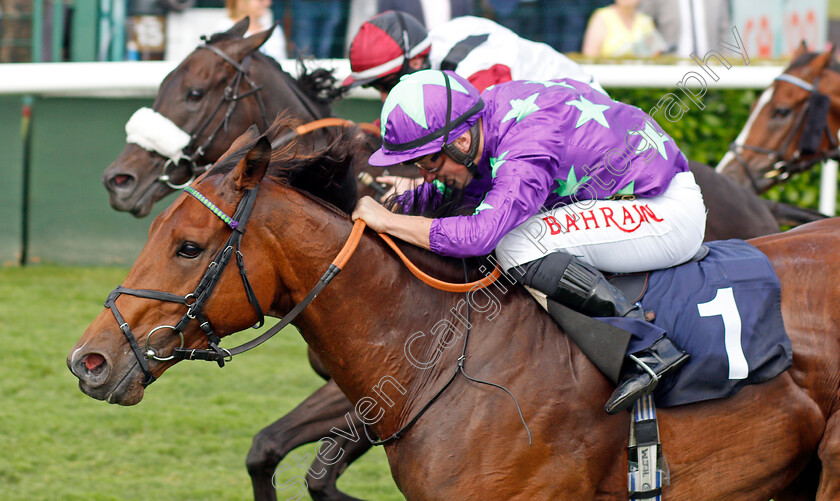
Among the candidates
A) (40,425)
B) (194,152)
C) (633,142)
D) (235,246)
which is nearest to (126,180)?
(194,152)

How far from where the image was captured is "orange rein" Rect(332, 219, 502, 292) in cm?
262

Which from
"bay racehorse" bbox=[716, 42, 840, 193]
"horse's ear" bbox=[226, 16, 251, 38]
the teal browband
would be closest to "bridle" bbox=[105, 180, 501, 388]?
the teal browband

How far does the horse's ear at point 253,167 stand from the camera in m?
2.51

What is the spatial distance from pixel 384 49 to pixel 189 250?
1998 mm

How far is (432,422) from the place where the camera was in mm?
2637

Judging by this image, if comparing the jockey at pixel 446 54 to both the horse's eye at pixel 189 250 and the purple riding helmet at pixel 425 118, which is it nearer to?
the purple riding helmet at pixel 425 118

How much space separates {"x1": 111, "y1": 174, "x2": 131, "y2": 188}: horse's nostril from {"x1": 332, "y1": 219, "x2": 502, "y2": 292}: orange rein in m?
2.27

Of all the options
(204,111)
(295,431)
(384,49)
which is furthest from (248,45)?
(295,431)

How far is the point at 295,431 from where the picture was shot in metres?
3.71

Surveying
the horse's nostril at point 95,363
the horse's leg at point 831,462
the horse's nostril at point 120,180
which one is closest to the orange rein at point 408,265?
the horse's nostril at point 95,363

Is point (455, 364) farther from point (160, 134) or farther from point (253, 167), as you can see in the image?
point (160, 134)

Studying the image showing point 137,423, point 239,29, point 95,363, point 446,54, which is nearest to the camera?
point 95,363

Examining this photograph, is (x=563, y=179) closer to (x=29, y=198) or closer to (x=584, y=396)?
(x=584, y=396)

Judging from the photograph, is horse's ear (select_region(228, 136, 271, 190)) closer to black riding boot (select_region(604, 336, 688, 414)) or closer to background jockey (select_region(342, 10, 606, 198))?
black riding boot (select_region(604, 336, 688, 414))
